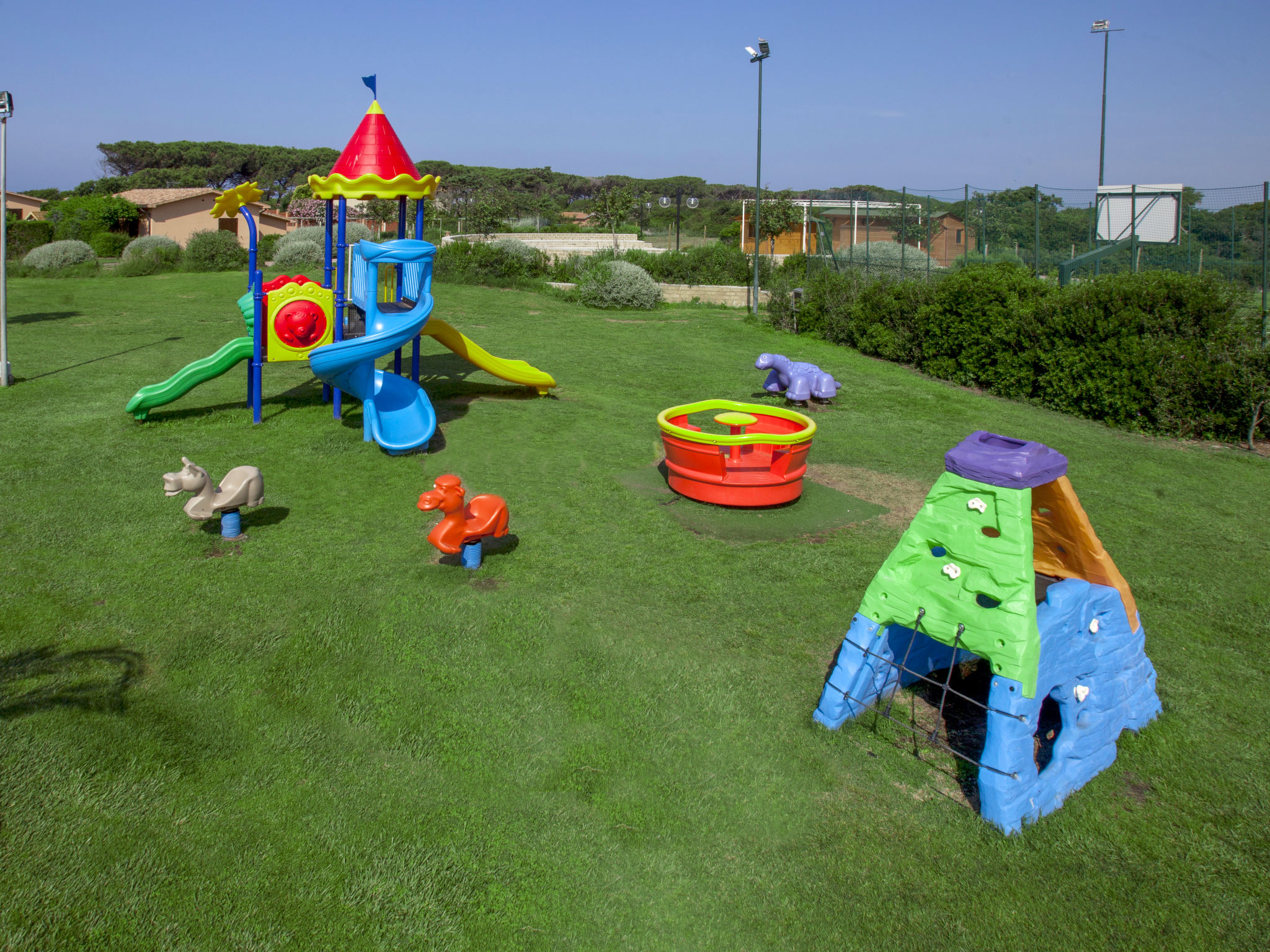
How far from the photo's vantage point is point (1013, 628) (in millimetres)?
3832

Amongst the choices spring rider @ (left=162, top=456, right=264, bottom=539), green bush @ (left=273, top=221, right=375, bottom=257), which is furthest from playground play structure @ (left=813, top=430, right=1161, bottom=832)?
green bush @ (left=273, top=221, right=375, bottom=257)

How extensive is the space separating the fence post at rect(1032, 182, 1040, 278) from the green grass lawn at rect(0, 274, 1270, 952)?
9.45 meters

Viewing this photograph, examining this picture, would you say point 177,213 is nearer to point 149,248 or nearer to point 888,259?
point 149,248

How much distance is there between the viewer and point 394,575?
6.24m

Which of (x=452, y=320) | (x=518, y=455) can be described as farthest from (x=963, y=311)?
(x=452, y=320)

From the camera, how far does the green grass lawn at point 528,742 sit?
336 centimetres

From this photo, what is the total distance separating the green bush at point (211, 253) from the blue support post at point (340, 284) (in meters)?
18.9

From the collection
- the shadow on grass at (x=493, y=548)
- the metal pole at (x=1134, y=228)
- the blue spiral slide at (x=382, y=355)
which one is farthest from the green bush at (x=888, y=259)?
the shadow on grass at (x=493, y=548)

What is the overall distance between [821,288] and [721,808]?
16728 mm

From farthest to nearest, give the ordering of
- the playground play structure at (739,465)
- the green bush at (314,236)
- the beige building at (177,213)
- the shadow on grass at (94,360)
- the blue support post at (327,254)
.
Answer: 1. the beige building at (177,213)
2. the green bush at (314,236)
3. the shadow on grass at (94,360)
4. the blue support post at (327,254)
5. the playground play structure at (739,465)

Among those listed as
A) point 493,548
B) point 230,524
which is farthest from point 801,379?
point 230,524

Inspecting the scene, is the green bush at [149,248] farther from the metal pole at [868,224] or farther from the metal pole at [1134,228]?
the metal pole at [1134,228]

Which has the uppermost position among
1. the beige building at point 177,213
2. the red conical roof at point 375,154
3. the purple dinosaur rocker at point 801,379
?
the beige building at point 177,213

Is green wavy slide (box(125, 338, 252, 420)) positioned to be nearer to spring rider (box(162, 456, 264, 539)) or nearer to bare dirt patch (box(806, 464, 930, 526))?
spring rider (box(162, 456, 264, 539))
